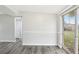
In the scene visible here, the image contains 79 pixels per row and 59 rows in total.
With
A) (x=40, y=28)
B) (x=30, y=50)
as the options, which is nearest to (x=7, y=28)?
(x=40, y=28)

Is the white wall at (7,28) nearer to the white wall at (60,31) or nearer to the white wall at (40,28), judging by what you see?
the white wall at (40,28)

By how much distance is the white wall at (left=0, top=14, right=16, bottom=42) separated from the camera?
25.0 feet

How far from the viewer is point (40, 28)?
6.40 m

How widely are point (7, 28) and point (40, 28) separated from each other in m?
2.60

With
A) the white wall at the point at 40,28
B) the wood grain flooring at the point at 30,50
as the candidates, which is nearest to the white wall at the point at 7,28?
the white wall at the point at 40,28

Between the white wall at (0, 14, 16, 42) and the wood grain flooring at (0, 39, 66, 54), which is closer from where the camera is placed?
the wood grain flooring at (0, 39, 66, 54)

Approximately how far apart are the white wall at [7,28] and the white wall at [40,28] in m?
1.63

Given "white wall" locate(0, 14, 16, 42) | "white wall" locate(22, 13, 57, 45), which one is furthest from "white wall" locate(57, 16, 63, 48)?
"white wall" locate(0, 14, 16, 42)

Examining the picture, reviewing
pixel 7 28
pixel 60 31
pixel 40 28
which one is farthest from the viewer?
pixel 7 28

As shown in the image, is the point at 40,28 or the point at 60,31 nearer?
the point at 60,31

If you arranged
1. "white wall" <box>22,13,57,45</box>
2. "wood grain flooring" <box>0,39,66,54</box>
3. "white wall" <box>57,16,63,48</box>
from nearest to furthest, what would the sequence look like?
"wood grain flooring" <box>0,39,66,54</box> → "white wall" <box>57,16,63,48</box> → "white wall" <box>22,13,57,45</box>

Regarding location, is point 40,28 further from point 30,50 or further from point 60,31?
point 30,50

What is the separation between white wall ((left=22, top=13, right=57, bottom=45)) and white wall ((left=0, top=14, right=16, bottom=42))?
1634 millimetres

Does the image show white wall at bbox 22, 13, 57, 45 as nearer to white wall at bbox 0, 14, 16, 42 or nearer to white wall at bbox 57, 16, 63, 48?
white wall at bbox 57, 16, 63, 48
